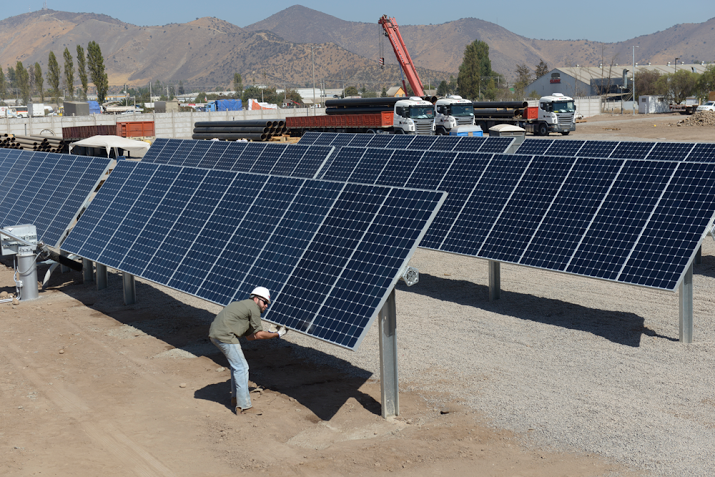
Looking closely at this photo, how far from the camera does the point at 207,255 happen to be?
40.5 feet

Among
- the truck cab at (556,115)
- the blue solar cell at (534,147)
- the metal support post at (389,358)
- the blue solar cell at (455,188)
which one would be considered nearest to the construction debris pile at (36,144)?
the blue solar cell at (534,147)

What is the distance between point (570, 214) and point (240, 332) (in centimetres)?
758

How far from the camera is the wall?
6228 cm

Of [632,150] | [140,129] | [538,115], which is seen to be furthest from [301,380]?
[140,129]

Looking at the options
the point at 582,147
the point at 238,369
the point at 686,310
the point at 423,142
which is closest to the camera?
the point at 238,369

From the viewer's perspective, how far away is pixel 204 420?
982 centimetres

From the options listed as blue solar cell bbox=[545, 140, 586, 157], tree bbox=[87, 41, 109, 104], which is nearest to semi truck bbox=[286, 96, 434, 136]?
blue solar cell bbox=[545, 140, 586, 157]

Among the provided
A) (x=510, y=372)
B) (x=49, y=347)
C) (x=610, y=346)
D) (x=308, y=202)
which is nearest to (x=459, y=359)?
(x=510, y=372)

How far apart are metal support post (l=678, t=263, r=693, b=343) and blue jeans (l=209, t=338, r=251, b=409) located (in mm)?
7641

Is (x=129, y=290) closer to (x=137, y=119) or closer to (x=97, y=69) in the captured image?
(x=137, y=119)

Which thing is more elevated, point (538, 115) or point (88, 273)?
point (538, 115)

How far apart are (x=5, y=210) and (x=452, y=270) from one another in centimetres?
1266

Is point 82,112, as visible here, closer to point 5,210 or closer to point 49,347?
point 5,210

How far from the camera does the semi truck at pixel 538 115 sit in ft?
192
